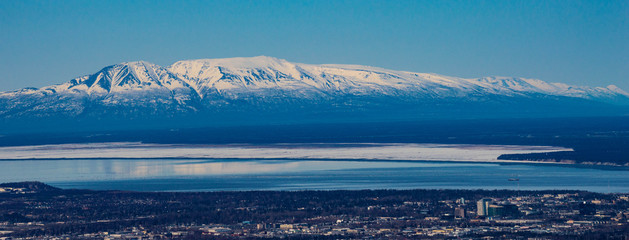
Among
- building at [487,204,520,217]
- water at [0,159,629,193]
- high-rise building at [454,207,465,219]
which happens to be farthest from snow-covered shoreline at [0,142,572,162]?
high-rise building at [454,207,465,219]

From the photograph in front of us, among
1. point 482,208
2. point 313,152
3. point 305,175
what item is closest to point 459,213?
point 482,208

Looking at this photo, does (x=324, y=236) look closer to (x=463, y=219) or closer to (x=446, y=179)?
(x=463, y=219)

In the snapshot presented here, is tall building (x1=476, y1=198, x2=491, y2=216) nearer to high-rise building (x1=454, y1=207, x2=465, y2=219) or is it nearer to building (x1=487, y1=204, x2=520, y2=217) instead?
building (x1=487, y1=204, x2=520, y2=217)

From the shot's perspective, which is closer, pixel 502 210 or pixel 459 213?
pixel 459 213

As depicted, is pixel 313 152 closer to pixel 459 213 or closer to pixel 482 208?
pixel 482 208

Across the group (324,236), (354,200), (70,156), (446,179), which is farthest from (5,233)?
(70,156)

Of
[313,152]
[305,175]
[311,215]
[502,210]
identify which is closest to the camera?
[502,210]
